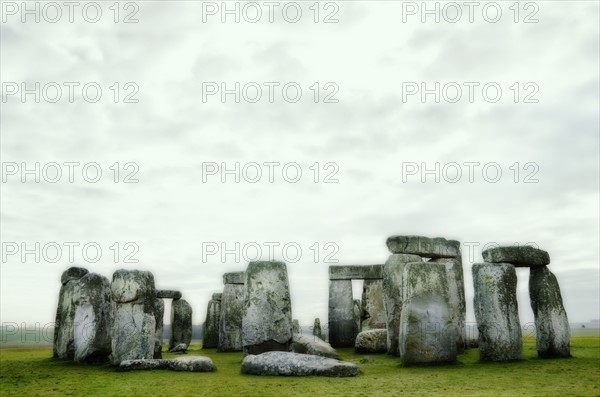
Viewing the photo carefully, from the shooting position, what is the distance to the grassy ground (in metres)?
8.23

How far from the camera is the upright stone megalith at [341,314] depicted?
1978 centimetres

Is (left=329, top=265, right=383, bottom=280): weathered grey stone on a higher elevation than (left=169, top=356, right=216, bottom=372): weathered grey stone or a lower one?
higher

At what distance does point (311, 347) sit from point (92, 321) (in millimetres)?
5112

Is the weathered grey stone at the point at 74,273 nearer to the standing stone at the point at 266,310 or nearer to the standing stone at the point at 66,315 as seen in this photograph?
the standing stone at the point at 66,315

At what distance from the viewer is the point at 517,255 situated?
12391 millimetres

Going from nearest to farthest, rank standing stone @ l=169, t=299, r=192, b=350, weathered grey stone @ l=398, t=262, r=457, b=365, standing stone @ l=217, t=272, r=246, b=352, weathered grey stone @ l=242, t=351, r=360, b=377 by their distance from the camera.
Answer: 1. weathered grey stone @ l=242, t=351, r=360, b=377
2. weathered grey stone @ l=398, t=262, r=457, b=365
3. standing stone @ l=217, t=272, r=246, b=352
4. standing stone @ l=169, t=299, r=192, b=350

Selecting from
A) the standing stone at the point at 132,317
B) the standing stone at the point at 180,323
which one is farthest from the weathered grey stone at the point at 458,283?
the standing stone at the point at 180,323

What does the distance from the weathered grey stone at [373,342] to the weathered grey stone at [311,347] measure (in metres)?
1.79

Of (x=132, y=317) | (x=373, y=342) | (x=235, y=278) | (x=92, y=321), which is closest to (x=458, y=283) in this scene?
(x=373, y=342)

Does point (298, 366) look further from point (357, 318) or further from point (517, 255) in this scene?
point (357, 318)

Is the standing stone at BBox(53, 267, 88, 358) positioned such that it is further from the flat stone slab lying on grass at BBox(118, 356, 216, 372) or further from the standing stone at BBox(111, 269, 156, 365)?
the flat stone slab lying on grass at BBox(118, 356, 216, 372)

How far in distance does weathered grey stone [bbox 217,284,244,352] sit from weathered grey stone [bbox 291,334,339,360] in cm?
513

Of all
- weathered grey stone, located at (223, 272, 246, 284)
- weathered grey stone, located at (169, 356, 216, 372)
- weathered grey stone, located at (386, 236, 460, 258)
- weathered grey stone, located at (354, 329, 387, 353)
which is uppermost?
weathered grey stone, located at (386, 236, 460, 258)

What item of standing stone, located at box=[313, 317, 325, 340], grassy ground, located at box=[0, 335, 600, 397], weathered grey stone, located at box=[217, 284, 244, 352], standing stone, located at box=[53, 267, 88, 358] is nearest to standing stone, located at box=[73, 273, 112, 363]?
standing stone, located at box=[53, 267, 88, 358]
